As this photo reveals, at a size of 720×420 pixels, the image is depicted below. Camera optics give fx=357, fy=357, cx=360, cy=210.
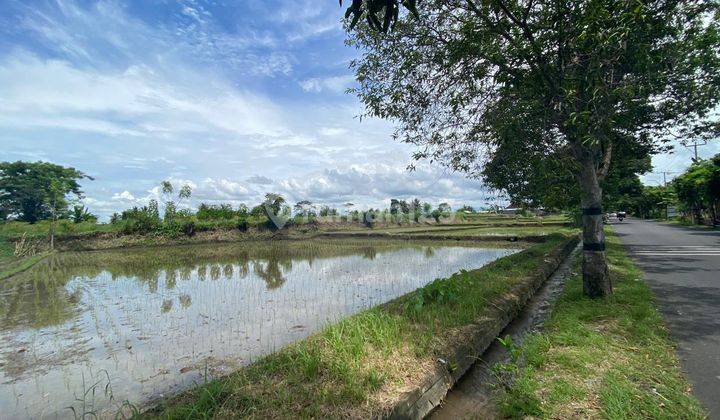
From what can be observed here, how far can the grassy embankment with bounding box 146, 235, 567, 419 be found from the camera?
3.08 meters

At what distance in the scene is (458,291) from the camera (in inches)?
262

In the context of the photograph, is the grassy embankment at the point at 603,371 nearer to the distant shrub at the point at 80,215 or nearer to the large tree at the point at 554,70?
the large tree at the point at 554,70

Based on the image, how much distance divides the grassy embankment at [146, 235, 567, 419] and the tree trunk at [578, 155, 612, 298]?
2.59 metres

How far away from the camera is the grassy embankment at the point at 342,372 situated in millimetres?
3078

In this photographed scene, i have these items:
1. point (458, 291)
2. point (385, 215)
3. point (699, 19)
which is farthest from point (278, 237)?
point (699, 19)

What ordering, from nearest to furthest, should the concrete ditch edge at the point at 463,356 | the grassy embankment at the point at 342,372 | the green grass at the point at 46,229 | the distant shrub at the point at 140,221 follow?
the grassy embankment at the point at 342,372, the concrete ditch edge at the point at 463,356, the green grass at the point at 46,229, the distant shrub at the point at 140,221

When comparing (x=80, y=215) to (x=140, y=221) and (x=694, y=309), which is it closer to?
(x=140, y=221)

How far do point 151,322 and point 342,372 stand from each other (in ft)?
18.9

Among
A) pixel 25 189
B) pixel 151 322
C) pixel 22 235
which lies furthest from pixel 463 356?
pixel 25 189

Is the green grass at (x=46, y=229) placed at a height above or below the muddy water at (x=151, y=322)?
above

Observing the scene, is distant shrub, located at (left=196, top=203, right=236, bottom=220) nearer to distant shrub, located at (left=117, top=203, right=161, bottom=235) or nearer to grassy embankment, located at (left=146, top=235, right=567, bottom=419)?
distant shrub, located at (left=117, top=203, right=161, bottom=235)

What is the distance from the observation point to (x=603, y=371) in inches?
147

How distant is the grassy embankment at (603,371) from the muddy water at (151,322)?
3.58 metres

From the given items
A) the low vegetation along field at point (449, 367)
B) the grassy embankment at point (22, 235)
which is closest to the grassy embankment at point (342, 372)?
the low vegetation along field at point (449, 367)
